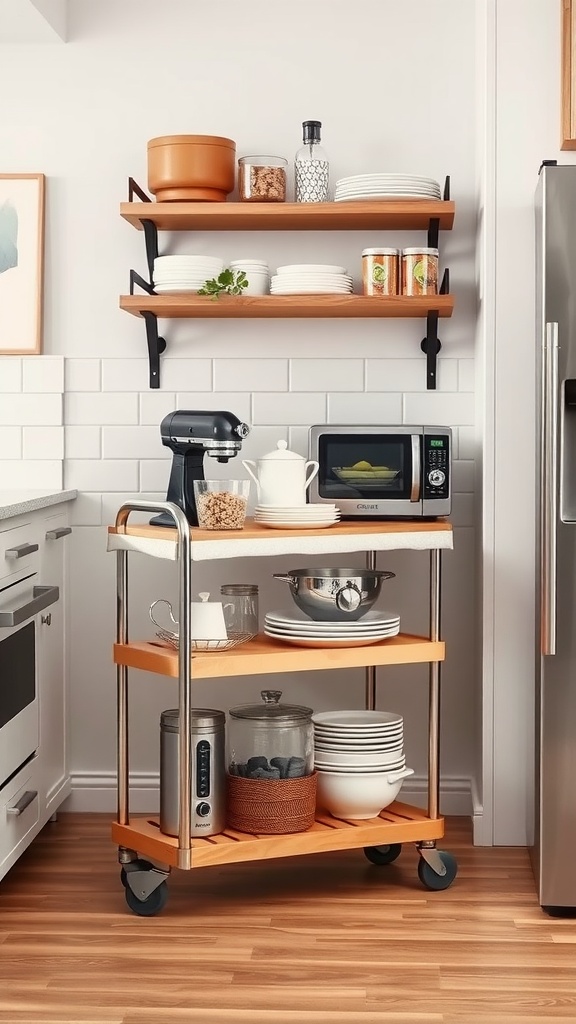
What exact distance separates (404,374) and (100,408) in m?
0.87

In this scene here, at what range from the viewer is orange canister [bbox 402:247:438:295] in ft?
10.4

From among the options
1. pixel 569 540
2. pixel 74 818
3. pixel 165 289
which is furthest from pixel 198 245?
pixel 74 818

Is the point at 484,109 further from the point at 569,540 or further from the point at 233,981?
the point at 233,981

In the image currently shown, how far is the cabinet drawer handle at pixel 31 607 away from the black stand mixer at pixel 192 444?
1.04 feet

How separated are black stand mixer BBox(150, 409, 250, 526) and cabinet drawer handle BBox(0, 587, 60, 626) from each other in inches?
12.5

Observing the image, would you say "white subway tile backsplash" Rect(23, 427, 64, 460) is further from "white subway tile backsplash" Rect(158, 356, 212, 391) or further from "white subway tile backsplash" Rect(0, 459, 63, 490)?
"white subway tile backsplash" Rect(158, 356, 212, 391)

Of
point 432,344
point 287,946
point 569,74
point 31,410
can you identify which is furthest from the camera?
point 31,410

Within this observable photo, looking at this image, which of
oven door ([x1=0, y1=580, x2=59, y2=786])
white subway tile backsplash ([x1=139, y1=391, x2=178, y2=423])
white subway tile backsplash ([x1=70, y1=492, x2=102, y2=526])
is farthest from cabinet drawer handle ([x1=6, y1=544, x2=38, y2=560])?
white subway tile backsplash ([x1=139, y1=391, x2=178, y2=423])

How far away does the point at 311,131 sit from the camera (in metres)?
3.15

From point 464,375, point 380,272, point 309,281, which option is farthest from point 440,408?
point 309,281

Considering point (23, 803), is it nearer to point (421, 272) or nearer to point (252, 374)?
point (252, 374)

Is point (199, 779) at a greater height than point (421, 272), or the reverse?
point (421, 272)

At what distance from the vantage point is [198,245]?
11.1 feet

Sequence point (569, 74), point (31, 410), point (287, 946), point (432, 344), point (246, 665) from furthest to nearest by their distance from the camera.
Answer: point (31, 410)
point (432, 344)
point (569, 74)
point (246, 665)
point (287, 946)
